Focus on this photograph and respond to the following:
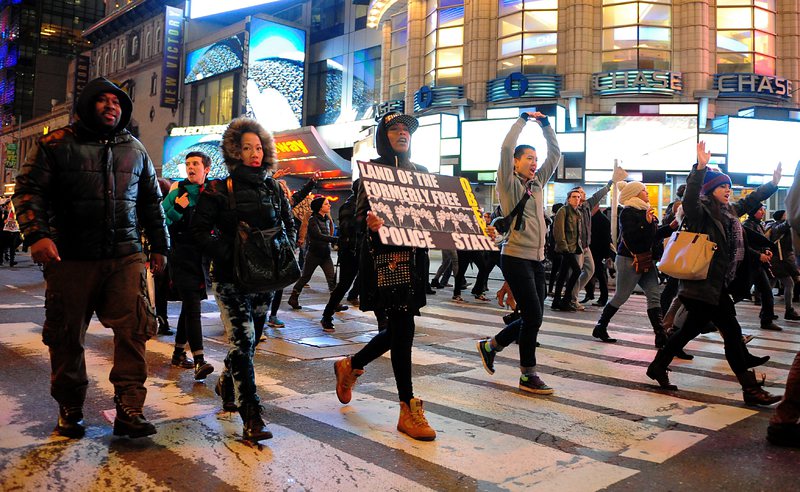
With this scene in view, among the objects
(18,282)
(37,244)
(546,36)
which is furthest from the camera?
(546,36)

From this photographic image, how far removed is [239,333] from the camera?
12.8ft

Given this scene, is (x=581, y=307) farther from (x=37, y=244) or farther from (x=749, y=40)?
(x=749, y=40)

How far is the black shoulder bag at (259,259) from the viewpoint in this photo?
3770 millimetres

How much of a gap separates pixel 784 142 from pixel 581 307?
18574mm

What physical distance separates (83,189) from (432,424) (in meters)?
2.58

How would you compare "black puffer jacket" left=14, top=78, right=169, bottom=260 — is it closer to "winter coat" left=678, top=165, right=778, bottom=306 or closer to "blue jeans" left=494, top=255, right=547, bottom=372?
"blue jeans" left=494, top=255, right=547, bottom=372

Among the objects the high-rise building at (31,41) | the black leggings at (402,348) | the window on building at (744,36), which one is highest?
the high-rise building at (31,41)

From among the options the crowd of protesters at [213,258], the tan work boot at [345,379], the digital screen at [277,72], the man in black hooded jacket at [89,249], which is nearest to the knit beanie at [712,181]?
the crowd of protesters at [213,258]

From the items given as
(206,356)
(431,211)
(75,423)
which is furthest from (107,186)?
(206,356)

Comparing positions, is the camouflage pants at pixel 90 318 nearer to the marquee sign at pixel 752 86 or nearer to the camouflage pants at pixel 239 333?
the camouflage pants at pixel 239 333

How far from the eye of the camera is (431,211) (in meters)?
4.24

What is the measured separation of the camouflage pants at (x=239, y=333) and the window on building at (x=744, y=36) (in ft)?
86.8

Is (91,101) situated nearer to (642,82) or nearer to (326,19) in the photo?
(642,82)

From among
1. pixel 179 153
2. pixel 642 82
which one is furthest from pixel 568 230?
pixel 179 153
